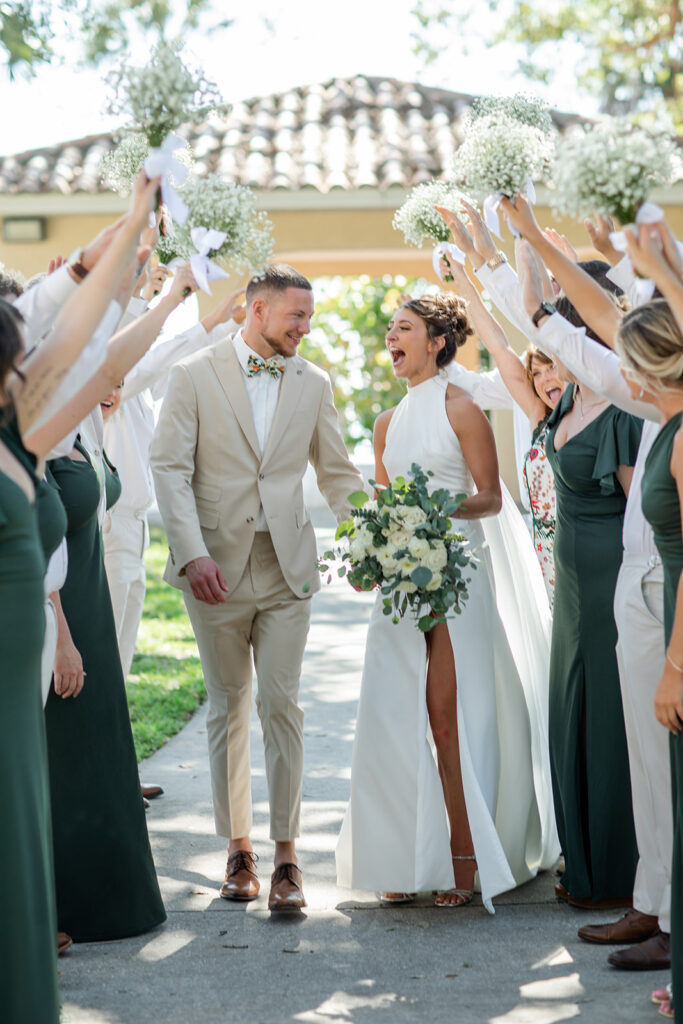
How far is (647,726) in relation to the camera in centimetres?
437

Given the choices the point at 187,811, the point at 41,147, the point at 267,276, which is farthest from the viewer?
the point at 41,147

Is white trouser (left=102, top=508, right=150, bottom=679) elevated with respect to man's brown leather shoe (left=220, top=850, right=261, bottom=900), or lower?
elevated

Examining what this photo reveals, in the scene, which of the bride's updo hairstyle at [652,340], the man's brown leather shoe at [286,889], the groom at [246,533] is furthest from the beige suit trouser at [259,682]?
the bride's updo hairstyle at [652,340]

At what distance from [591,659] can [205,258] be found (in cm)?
233

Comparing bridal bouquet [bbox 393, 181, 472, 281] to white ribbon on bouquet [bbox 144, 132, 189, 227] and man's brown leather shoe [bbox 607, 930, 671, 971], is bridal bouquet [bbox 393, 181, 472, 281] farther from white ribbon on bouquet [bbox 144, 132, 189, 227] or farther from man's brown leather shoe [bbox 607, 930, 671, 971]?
man's brown leather shoe [bbox 607, 930, 671, 971]

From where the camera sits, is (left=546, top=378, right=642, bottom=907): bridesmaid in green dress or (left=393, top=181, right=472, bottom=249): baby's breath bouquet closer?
(left=546, top=378, right=642, bottom=907): bridesmaid in green dress

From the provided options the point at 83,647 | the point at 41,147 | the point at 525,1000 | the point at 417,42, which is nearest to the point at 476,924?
the point at 525,1000

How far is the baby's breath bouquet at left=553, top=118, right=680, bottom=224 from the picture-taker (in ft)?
11.0

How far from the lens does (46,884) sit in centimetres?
331

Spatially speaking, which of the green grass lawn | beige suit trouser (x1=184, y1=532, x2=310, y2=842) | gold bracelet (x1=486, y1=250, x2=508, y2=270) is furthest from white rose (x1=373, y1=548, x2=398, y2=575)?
the green grass lawn

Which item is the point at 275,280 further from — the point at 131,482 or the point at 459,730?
the point at 459,730

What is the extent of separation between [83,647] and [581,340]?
2.23 m

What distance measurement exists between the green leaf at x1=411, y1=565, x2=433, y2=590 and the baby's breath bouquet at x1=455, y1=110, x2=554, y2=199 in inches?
59.2

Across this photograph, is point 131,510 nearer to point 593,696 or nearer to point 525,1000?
point 593,696
